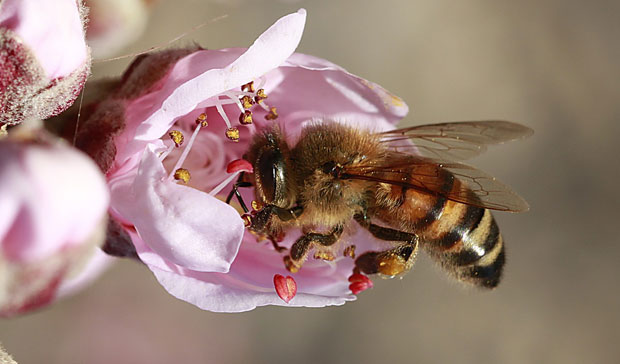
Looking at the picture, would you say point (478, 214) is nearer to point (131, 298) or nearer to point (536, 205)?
point (131, 298)

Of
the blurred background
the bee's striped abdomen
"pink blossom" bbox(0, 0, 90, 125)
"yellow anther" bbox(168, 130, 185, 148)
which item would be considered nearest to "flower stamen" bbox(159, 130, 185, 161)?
"yellow anther" bbox(168, 130, 185, 148)

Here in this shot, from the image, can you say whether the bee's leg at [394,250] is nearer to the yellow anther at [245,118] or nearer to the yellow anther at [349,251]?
the yellow anther at [349,251]

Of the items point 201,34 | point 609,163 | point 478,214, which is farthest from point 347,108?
point 609,163

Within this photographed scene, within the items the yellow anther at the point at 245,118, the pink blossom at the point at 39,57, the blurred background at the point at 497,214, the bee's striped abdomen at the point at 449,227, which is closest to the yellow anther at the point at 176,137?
the yellow anther at the point at 245,118

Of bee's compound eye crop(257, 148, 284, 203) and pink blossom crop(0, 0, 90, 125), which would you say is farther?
bee's compound eye crop(257, 148, 284, 203)

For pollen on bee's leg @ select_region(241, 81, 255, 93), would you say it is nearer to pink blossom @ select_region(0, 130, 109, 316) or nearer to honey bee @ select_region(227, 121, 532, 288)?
honey bee @ select_region(227, 121, 532, 288)

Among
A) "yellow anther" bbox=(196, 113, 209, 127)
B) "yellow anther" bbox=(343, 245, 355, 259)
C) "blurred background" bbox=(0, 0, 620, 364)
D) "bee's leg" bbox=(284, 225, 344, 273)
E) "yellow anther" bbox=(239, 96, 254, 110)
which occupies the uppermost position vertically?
"yellow anther" bbox=(239, 96, 254, 110)

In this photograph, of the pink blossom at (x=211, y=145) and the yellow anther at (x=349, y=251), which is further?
the yellow anther at (x=349, y=251)

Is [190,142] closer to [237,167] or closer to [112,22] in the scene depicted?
[237,167]
